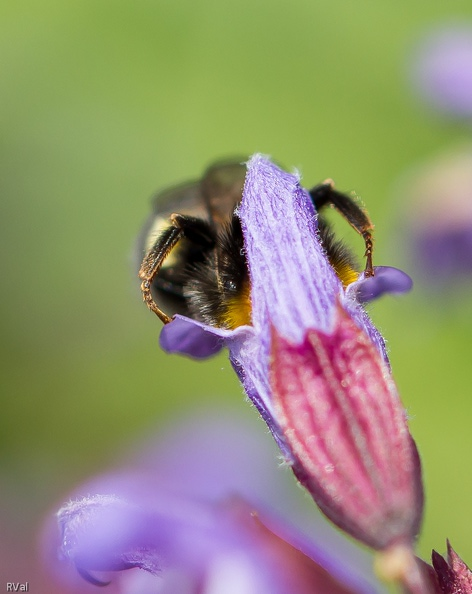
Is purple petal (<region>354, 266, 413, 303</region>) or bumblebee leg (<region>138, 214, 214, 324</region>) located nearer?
purple petal (<region>354, 266, 413, 303</region>)

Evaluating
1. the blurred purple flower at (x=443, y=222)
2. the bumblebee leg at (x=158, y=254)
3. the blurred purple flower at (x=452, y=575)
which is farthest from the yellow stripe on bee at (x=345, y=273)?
the blurred purple flower at (x=443, y=222)

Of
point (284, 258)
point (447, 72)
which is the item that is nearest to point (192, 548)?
point (284, 258)

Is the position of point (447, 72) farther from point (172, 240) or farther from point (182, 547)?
point (182, 547)

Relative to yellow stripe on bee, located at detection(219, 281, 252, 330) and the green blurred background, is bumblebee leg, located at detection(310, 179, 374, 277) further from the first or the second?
the green blurred background

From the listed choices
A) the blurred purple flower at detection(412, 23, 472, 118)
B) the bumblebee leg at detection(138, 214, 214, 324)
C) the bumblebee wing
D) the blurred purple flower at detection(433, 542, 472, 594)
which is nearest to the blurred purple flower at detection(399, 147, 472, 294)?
the blurred purple flower at detection(412, 23, 472, 118)

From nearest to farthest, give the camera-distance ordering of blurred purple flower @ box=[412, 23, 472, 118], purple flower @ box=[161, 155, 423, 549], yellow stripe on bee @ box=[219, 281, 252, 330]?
purple flower @ box=[161, 155, 423, 549] < yellow stripe on bee @ box=[219, 281, 252, 330] < blurred purple flower @ box=[412, 23, 472, 118]

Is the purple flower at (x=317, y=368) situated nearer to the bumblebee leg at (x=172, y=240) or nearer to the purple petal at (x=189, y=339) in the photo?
the purple petal at (x=189, y=339)
